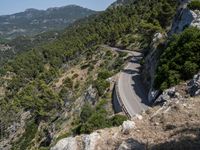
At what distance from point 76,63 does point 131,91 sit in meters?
71.5

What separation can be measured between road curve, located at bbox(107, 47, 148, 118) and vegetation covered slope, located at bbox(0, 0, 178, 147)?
346cm

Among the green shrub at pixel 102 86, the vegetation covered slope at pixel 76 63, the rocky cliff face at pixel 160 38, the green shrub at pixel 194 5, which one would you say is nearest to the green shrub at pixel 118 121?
the vegetation covered slope at pixel 76 63

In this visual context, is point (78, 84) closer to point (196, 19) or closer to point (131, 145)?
point (196, 19)

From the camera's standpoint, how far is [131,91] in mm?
56594

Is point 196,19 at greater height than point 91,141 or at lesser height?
greater

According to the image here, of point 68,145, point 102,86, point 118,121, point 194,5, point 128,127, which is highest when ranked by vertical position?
point 194,5

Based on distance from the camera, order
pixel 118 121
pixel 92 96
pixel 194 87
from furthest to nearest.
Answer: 1. pixel 92 96
2. pixel 118 121
3. pixel 194 87

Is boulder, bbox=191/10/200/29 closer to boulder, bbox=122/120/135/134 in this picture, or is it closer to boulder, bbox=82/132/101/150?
boulder, bbox=122/120/135/134

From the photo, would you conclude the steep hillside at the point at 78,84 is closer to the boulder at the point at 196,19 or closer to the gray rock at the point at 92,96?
the gray rock at the point at 92,96

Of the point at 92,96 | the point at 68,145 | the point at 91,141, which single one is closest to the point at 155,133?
the point at 91,141

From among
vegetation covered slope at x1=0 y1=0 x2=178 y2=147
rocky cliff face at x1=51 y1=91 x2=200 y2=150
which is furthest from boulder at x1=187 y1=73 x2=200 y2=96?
vegetation covered slope at x1=0 y1=0 x2=178 y2=147

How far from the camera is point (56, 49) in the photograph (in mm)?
175750

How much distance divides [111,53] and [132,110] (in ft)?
202

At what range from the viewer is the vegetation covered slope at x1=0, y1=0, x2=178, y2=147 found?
83.2m
